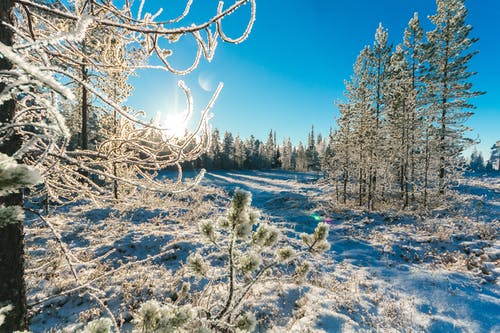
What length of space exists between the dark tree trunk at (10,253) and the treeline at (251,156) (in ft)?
160

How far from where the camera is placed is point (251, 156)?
70.8 meters

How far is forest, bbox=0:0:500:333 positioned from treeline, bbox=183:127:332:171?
32962mm

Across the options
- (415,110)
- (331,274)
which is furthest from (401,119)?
(331,274)

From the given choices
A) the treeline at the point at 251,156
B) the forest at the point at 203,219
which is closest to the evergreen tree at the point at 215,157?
the treeline at the point at 251,156

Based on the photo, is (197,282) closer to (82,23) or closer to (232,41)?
(232,41)

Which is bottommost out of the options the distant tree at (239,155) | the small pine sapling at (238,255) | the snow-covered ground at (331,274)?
the snow-covered ground at (331,274)

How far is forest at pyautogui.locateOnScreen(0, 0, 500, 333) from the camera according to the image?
5.07 feet

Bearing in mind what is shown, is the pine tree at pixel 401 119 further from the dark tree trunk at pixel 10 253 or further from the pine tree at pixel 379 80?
the dark tree trunk at pixel 10 253

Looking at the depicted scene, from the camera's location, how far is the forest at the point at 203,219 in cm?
155

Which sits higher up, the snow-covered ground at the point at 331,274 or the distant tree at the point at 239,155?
the distant tree at the point at 239,155

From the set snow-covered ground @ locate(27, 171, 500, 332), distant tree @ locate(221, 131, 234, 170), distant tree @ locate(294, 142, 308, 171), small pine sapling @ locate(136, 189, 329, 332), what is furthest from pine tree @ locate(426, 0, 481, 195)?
distant tree @ locate(294, 142, 308, 171)

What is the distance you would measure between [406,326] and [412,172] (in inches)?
656

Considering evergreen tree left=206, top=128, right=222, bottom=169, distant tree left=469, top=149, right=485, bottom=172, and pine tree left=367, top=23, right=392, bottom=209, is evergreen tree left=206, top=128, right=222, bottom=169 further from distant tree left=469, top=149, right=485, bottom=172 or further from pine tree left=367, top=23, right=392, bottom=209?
distant tree left=469, top=149, right=485, bottom=172

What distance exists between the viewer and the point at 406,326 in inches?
173
